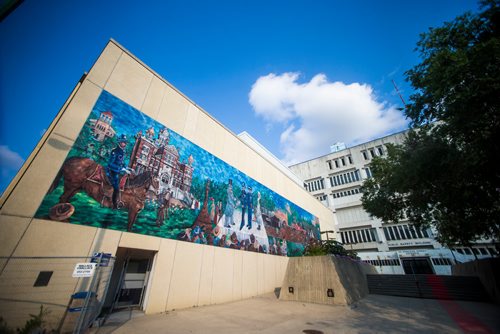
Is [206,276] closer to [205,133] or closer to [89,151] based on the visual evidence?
[89,151]

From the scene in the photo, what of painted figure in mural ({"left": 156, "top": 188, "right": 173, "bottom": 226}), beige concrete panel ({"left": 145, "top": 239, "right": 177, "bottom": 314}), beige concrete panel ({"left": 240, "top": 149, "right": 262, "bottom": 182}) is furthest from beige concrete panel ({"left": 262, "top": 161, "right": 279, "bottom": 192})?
beige concrete panel ({"left": 145, "top": 239, "right": 177, "bottom": 314})

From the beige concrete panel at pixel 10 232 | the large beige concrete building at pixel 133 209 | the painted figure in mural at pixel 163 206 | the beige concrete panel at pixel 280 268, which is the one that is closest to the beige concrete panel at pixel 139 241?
the large beige concrete building at pixel 133 209

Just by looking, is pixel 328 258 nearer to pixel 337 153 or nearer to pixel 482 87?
pixel 482 87

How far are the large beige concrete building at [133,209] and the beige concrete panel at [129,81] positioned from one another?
0.06m

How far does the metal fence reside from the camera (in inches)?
210

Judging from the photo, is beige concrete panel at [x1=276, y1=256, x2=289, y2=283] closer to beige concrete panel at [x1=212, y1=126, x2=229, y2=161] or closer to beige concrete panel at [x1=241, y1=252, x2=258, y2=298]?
beige concrete panel at [x1=241, y1=252, x2=258, y2=298]

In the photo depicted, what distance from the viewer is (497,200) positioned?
30.1 feet

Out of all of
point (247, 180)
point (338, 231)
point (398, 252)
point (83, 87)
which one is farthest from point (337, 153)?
point (83, 87)

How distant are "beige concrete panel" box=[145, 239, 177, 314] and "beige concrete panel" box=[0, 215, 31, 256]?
4.74 m

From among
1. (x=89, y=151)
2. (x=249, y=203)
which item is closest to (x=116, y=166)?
(x=89, y=151)

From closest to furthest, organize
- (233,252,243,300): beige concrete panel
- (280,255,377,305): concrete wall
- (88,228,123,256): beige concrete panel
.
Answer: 1. (88,228,123,256): beige concrete panel
2. (280,255,377,305): concrete wall
3. (233,252,243,300): beige concrete panel

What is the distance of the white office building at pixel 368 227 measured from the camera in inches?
982

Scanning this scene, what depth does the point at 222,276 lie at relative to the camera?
1190 cm

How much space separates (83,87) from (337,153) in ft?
125
